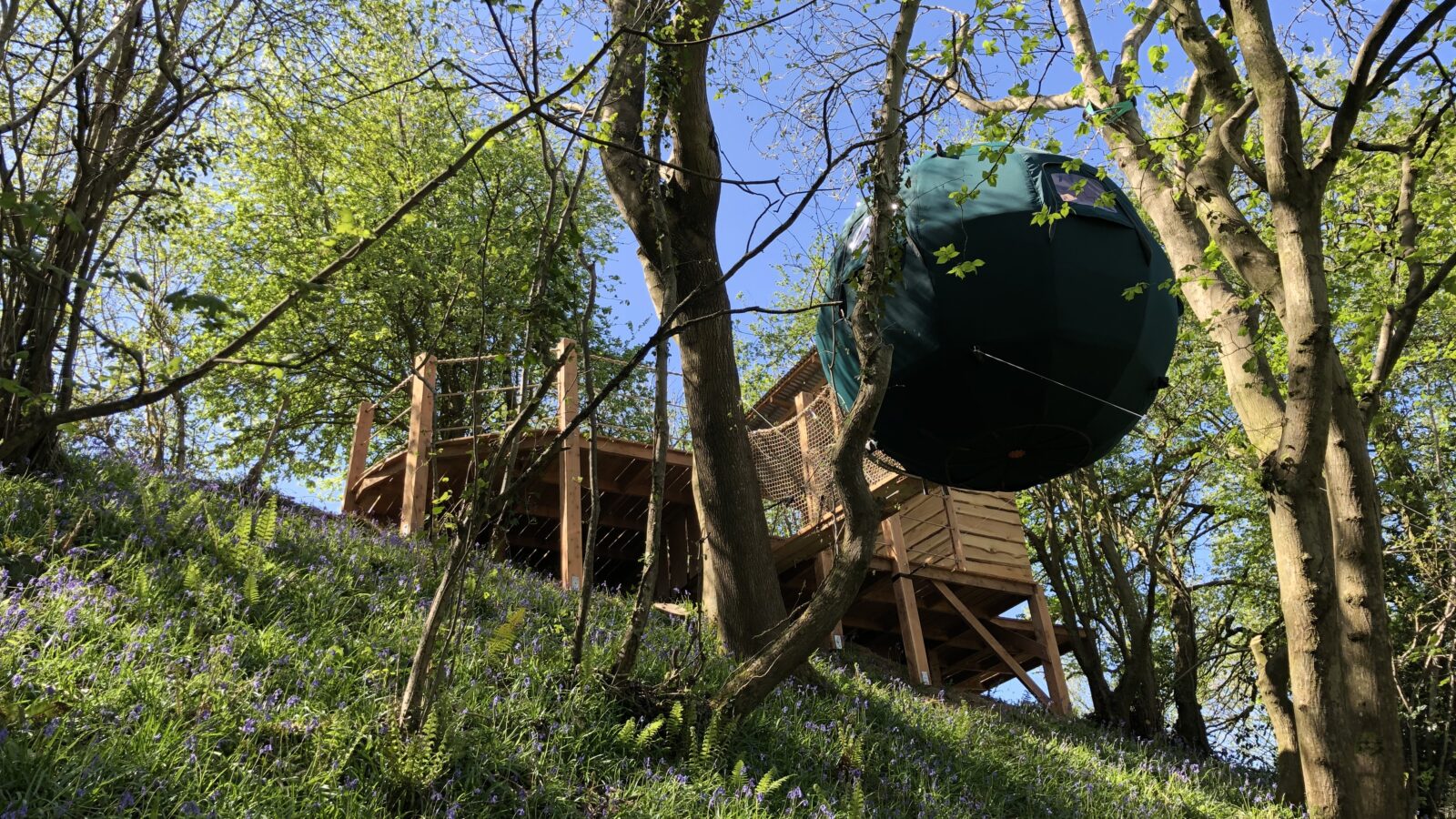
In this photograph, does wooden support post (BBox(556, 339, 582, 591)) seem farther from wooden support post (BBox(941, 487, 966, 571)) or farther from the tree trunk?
wooden support post (BBox(941, 487, 966, 571))

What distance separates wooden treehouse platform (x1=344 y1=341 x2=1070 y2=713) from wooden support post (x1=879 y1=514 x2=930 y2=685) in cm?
2

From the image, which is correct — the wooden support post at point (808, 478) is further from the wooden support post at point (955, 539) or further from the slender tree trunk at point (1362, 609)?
the slender tree trunk at point (1362, 609)

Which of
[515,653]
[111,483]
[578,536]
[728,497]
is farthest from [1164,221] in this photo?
[111,483]

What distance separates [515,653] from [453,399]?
1326cm

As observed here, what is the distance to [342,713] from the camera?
396 centimetres

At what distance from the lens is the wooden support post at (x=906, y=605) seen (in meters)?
11.9

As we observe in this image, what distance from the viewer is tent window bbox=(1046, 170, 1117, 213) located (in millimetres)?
4551

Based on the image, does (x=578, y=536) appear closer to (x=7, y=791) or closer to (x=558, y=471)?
(x=558, y=471)

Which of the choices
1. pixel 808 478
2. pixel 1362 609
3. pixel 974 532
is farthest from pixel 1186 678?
pixel 1362 609

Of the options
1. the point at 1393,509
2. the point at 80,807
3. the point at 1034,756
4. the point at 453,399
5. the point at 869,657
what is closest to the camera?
the point at 80,807

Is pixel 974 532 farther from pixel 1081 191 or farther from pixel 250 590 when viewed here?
pixel 250 590

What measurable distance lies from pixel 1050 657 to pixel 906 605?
2746mm

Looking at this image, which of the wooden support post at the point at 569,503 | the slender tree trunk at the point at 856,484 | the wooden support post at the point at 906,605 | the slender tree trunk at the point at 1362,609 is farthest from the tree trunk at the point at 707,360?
the wooden support post at the point at 906,605

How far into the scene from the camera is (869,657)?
42.1 feet
